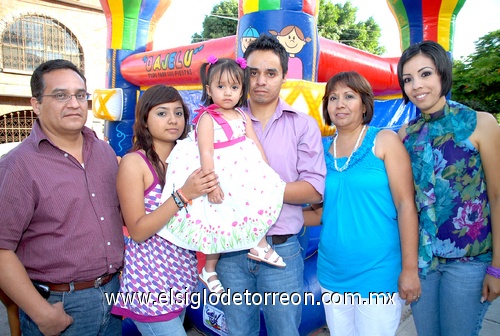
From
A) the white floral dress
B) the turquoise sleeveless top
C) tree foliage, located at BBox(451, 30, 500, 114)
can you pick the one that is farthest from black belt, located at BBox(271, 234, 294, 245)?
tree foliage, located at BBox(451, 30, 500, 114)

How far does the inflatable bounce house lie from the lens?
3.50 metres

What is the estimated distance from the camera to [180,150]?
5.85ft

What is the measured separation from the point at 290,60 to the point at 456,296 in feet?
10.9

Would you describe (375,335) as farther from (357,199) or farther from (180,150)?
(180,150)

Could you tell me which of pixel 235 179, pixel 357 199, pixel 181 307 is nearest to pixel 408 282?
pixel 357 199

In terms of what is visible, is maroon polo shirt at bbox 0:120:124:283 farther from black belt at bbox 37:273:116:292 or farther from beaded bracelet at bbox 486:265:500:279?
beaded bracelet at bbox 486:265:500:279

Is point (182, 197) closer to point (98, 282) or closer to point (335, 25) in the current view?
point (98, 282)

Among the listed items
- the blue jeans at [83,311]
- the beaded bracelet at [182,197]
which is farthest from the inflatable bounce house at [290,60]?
the beaded bracelet at [182,197]

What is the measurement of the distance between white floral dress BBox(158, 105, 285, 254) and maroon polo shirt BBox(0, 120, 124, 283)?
357 millimetres

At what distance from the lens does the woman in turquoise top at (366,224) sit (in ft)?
5.69

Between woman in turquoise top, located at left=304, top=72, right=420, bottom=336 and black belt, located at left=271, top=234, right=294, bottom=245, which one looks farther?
black belt, located at left=271, top=234, right=294, bottom=245

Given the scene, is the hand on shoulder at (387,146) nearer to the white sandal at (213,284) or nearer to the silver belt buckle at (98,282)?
the white sandal at (213,284)

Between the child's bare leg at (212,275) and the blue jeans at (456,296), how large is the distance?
106cm

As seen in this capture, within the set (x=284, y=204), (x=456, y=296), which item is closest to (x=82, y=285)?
(x=284, y=204)
